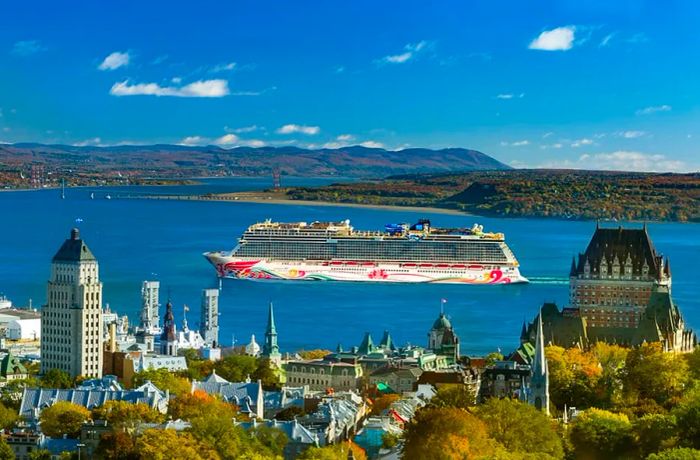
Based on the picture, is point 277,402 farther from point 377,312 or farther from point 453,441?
point 377,312

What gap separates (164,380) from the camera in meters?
45.9

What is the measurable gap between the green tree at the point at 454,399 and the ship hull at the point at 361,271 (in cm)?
6897

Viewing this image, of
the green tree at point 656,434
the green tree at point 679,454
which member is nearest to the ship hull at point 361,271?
the green tree at point 656,434

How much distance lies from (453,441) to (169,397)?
41.5 feet

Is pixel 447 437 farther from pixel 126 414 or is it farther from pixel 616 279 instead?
pixel 616 279

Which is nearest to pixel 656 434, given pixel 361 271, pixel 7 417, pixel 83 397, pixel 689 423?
pixel 689 423

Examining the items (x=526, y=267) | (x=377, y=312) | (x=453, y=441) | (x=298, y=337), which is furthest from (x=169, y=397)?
(x=526, y=267)

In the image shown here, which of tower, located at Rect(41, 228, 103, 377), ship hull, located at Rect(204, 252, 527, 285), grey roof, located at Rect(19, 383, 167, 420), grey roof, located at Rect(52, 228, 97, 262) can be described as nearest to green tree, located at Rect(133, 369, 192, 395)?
grey roof, located at Rect(19, 383, 167, 420)

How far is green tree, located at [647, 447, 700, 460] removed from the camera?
28.7 metres

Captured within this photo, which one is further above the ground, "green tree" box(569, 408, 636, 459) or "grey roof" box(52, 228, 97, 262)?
"grey roof" box(52, 228, 97, 262)

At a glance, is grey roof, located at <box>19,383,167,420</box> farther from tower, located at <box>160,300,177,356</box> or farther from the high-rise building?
the high-rise building

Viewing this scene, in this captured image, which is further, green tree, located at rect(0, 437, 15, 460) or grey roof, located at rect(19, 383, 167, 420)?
grey roof, located at rect(19, 383, 167, 420)

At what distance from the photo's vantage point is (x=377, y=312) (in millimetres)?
84625

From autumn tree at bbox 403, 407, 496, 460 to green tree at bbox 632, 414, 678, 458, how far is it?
3.44 metres
